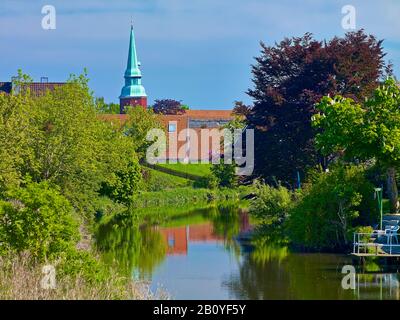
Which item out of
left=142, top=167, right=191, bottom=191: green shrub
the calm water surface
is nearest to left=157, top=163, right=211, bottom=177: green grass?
left=142, top=167, right=191, bottom=191: green shrub

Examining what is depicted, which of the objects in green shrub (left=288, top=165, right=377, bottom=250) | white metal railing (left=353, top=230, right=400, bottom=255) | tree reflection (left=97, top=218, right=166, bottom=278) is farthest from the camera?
green shrub (left=288, top=165, right=377, bottom=250)

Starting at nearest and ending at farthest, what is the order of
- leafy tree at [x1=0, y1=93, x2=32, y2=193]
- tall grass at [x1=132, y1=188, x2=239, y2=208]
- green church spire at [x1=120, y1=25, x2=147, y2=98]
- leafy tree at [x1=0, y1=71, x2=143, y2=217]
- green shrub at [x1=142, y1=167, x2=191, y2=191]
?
leafy tree at [x1=0, y1=93, x2=32, y2=193]
leafy tree at [x1=0, y1=71, x2=143, y2=217]
tall grass at [x1=132, y1=188, x2=239, y2=208]
green shrub at [x1=142, y1=167, x2=191, y2=191]
green church spire at [x1=120, y1=25, x2=147, y2=98]

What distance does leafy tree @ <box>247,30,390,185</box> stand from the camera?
44.6 meters

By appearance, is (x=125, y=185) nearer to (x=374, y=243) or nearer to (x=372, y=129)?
(x=372, y=129)

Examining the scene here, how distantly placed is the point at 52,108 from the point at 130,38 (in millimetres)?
84687

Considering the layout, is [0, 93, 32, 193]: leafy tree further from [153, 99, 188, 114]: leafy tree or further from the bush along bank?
[153, 99, 188, 114]: leafy tree

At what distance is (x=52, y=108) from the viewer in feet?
137

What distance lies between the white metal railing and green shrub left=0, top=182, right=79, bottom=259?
34.3 ft

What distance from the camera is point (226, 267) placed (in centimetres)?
3064

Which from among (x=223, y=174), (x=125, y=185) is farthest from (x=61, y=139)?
(x=223, y=174)

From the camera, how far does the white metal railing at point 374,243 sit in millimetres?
29953

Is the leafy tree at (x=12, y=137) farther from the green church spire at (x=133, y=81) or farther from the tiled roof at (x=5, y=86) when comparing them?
the green church spire at (x=133, y=81)

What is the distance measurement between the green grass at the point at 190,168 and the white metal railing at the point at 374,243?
52.0m
